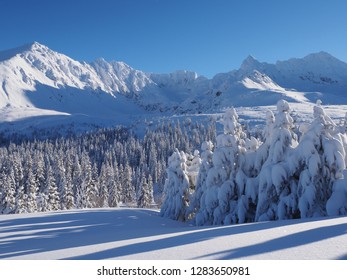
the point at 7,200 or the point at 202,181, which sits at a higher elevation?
the point at 202,181

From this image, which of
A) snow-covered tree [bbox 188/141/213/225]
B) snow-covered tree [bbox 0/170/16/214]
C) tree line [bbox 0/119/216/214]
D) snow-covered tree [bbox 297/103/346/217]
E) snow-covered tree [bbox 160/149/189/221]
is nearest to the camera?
snow-covered tree [bbox 297/103/346/217]

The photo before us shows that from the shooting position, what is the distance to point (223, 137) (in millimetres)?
23047

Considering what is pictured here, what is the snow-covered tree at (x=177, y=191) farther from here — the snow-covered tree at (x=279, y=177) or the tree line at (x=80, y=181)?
the tree line at (x=80, y=181)

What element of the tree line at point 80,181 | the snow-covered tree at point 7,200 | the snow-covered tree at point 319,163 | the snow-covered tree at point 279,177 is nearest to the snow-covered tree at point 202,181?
the snow-covered tree at point 279,177

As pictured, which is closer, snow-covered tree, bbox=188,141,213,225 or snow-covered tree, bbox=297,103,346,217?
snow-covered tree, bbox=297,103,346,217

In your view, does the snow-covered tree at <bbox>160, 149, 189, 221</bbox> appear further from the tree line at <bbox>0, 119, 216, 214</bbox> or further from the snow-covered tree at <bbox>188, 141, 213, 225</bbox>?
the tree line at <bbox>0, 119, 216, 214</bbox>

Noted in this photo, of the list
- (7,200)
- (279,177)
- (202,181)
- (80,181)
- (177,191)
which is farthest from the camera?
(80,181)

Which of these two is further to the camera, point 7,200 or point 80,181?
point 80,181

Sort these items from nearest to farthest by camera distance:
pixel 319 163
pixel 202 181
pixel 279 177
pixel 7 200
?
pixel 319 163 → pixel 279 177 → pixel 202 181 → pixel 7 200

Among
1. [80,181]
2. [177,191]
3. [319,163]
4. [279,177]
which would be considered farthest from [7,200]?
[319,163]

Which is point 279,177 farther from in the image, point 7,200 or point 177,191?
point 7,200

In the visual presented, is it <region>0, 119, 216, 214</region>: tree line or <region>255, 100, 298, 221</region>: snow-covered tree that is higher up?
<region>255, 100, 298, 221</region>: snow-covered tree

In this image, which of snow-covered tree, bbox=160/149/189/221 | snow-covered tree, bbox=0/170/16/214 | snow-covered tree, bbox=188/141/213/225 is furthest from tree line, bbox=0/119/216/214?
snow-covered tree, bbox=188/141/213/225
